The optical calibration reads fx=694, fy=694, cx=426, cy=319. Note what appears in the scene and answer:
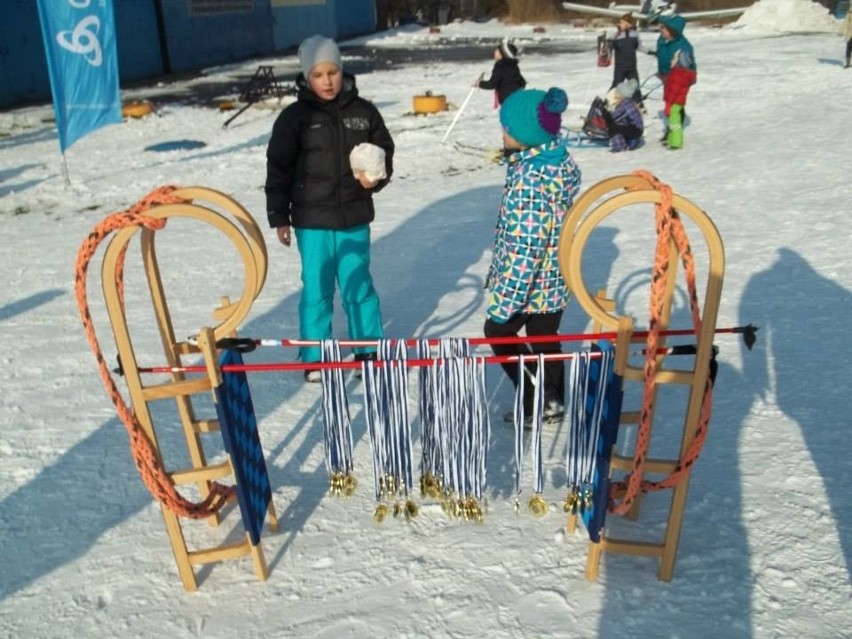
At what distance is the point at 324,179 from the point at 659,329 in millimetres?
2049

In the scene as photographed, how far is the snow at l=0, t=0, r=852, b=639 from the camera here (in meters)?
2.43

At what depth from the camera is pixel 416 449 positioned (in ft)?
11.2

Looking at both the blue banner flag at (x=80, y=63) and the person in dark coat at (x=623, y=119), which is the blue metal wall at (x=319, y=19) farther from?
the person in dark coat at (x=623, y=119)

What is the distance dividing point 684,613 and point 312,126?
2.74 metres

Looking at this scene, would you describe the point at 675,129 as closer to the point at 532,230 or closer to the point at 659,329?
the point at 532,230

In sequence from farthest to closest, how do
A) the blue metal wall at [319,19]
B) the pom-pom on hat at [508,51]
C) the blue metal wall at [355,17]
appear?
the blue metal wall at [355,17] → the blue metal wall at [319,19] → the pom-pom on hat at [508,51]

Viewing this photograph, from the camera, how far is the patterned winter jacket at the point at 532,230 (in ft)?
9.47

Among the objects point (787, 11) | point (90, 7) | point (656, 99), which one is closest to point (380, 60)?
point (656, 99)

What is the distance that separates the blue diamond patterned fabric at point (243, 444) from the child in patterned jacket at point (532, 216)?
1.12 meters

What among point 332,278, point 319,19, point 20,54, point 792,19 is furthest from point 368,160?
point 319,19

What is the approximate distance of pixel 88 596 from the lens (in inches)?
101

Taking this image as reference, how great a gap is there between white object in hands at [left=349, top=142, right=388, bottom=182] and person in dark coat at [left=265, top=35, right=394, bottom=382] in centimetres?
2

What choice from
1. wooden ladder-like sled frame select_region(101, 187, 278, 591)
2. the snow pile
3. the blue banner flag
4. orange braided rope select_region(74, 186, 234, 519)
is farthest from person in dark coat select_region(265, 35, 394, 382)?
the snow pile

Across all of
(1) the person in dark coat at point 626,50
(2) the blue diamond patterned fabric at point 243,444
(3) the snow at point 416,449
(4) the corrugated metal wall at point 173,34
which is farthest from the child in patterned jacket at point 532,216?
(4) the corrugated metal wall at point 173,34
